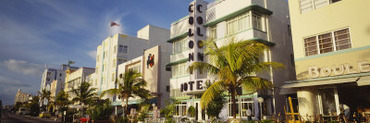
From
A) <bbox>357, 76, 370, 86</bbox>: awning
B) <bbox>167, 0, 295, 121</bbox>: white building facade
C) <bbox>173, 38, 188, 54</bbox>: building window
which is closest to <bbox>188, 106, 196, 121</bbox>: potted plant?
<bbox>167, 0, 295, 121</bbox>: white building facade

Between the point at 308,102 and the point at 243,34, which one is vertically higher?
the point at 243,34

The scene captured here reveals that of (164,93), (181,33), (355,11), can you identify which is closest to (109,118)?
(164,93)

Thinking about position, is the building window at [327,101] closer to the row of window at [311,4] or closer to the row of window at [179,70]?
the row of window at [311,4]

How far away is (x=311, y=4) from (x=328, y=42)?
10.0ft

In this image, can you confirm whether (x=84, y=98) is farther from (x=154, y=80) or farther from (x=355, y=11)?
(x=355, y=11)

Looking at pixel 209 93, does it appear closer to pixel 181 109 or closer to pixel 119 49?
pixel 181 109

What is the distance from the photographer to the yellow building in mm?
14477

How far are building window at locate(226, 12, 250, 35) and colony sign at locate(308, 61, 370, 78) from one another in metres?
8.22

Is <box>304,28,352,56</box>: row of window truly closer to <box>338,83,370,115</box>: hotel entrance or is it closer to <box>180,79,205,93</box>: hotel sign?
<box>338,83,370,115</box>: hotel entrance

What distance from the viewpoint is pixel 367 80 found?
1270cm

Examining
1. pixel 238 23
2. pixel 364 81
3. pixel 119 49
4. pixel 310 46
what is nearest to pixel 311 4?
pixel 310 46

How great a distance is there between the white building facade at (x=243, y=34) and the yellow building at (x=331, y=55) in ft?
15.3

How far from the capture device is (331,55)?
15.5 meters

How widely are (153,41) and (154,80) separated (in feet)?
63.5
